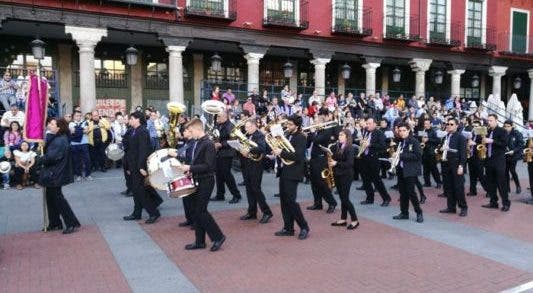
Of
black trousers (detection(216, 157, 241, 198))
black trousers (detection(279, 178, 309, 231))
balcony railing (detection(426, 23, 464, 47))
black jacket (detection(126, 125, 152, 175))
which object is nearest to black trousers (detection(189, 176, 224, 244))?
black trousers (detection(279, 178, 309, 231))

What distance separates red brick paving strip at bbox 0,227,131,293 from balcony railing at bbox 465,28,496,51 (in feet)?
81.3

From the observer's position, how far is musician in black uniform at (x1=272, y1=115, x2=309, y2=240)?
743 centimetres

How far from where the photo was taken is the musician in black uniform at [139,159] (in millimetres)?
8359

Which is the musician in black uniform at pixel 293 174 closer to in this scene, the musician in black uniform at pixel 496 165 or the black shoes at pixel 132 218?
the black shoes at pixel 132 218

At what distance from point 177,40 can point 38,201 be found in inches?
421

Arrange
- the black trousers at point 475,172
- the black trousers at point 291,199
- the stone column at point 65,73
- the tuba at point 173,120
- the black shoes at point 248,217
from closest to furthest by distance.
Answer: the black trousers at point 291,199
the black shoes at point 248,217
the tuba at point 173,120
the black trousers at point 475,172
the stone column at point 65,73

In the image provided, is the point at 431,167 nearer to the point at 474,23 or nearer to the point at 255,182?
the point at 255,182

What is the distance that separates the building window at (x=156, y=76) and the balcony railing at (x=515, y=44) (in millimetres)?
19198

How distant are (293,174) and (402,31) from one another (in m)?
19.9

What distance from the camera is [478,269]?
6309 millimetres

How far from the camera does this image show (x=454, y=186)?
966 centimetres

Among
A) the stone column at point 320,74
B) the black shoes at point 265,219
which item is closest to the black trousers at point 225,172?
the black shoes at point 265,219

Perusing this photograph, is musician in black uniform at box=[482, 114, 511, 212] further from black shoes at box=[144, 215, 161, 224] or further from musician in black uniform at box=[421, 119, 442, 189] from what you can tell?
black shoes at box=[144, 215, 161, 224]

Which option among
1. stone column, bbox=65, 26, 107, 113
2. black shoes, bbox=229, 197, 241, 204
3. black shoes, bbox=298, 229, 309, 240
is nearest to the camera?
black shoes, bbox=298, 229, 309, 240
